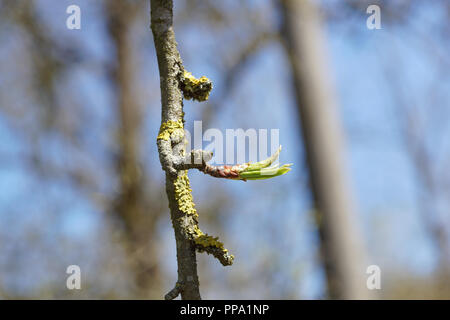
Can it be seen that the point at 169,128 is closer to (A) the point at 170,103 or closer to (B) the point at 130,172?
(A) the point at 170,103

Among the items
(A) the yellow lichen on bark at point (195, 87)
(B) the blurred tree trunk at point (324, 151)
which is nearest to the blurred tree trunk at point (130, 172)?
(B) the blurred tree trunk at point (324, 151)

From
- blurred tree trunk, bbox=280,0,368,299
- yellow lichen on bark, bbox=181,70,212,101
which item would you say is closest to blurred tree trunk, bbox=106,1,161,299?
blurred tree trunk, bbox=280,0,368,299

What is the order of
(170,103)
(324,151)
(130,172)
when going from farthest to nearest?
(130,172), (324,151), (170,103)

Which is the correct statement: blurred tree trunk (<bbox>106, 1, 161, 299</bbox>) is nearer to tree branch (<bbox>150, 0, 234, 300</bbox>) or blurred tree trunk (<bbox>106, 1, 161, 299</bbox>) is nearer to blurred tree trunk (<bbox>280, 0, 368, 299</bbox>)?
blurred tree trunk (<bbox>280, 0, 368, 299</bbox>)

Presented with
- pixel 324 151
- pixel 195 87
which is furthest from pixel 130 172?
pixel 195 87

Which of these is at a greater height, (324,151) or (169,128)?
(324,151)
